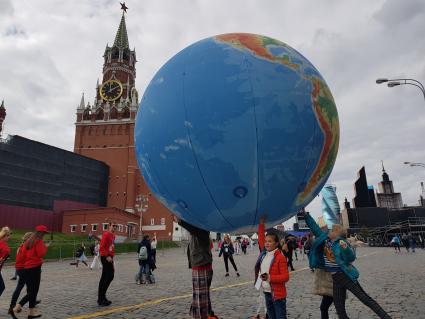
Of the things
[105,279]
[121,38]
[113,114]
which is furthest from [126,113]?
[105,279]

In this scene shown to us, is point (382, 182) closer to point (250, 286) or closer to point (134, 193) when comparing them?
point (134, 193)

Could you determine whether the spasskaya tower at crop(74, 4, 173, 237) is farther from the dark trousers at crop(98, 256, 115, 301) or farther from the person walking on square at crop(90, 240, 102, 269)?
the dark trousers at crop(98, 256, 115, 301)

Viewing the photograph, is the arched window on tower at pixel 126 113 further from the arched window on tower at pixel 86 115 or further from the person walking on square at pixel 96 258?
the person walking on square at pixel 96 258

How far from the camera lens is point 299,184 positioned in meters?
3.39

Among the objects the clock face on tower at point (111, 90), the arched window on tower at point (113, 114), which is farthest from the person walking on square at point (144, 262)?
the clock face on tower at point (111, 90)

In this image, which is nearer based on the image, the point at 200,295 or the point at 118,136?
the point at 200,295

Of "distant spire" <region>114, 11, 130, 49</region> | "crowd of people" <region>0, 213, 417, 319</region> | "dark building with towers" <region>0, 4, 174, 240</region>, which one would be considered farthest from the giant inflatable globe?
"distant spire" <region>114, 11, 130, 49</region>

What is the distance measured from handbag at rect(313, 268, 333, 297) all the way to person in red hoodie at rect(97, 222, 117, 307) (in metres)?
4.51

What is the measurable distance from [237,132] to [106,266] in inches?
229

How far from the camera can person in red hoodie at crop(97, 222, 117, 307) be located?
23.8 feet

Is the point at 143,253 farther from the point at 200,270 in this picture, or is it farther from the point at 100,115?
the point at 100,115

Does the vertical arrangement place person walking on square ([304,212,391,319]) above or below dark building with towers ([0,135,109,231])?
below

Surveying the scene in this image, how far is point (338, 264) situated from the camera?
482cm

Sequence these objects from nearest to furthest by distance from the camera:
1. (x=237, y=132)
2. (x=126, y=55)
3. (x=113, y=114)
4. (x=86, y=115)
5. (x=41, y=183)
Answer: (x=237, y=132)
(x=41, y=183)
(x=113, y=114)
(x=86, y=115)
(x=126, y=55)
